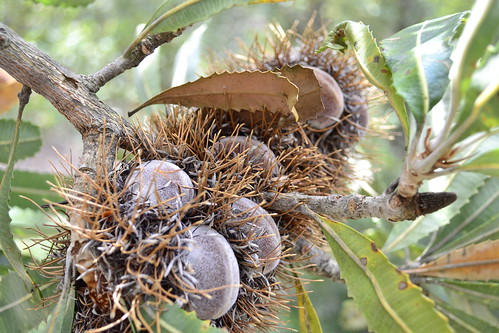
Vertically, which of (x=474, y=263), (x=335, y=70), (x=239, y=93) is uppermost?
(x=239, y=93)

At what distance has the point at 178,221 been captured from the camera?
28.8 inches

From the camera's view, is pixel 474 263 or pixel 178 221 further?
pixel 474 263

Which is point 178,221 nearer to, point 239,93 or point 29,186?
point 239,93

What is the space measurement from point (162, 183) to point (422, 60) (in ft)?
→ 1.55

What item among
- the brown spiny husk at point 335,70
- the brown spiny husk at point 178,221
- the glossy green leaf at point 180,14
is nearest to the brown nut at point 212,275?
the brown spiny husk at point 178,221

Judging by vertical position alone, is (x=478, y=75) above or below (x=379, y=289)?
above

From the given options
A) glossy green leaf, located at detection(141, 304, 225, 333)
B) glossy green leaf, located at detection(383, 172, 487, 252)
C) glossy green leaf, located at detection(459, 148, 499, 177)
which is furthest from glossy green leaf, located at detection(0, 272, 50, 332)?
glossy green leaf, located at detection(383, 172, 487, 252)

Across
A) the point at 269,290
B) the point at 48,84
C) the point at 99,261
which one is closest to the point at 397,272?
the point at 269,290

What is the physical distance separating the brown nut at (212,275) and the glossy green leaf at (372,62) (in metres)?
0.36

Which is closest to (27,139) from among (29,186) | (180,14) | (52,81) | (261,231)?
(29,186)

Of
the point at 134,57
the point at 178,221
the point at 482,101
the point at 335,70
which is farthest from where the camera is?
the point at 335,70

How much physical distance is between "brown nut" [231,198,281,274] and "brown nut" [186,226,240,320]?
7 cm

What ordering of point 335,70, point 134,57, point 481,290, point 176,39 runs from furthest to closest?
1. point 176,39
2. point 335,70
3. point 481,290
4. point 134,57

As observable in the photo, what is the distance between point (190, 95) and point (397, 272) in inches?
19.8
